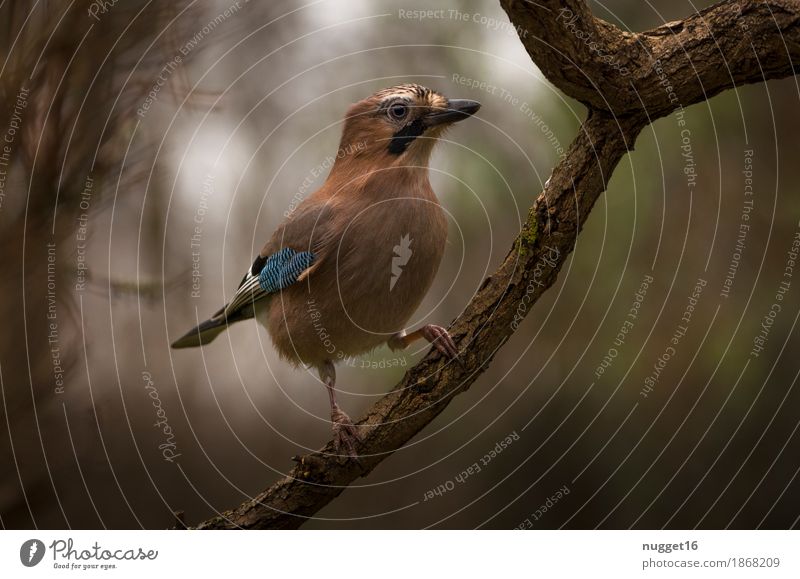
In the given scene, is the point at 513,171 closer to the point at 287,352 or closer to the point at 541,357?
the point at 541,357

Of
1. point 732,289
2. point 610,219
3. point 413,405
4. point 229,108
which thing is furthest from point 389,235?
point 732,289

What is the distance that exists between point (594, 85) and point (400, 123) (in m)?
0.95

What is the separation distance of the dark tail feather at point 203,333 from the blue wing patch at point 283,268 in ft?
1.01

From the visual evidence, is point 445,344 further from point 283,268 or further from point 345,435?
point 283,268

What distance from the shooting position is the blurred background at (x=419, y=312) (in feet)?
12.8

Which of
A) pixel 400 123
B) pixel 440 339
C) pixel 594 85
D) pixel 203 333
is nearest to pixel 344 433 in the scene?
pixel 440 339

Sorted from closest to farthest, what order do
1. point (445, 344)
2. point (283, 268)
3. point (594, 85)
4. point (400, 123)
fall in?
point (594, 85) < point (445, 344) < point (400, 123) < point (283, 268)

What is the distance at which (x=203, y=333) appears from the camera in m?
4.26

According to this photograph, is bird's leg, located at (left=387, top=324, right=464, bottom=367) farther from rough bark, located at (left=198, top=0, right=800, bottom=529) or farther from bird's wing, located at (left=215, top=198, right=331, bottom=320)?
bird's wing, located at (left=215, top=198, right=331, bottom=320)

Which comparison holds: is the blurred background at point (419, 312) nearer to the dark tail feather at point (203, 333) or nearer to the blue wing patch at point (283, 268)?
the dark tail feather at point (203, 333)

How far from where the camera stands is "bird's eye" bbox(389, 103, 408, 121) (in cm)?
389

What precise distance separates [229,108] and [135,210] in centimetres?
69

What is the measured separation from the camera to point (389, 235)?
3885mm

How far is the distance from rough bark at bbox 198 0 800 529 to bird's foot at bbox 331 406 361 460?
288 mm
